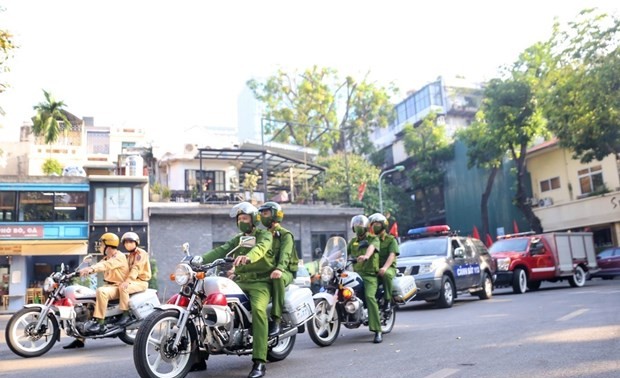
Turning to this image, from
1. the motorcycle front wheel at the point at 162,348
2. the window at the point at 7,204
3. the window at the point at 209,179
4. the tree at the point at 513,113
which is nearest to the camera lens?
the motorcycle front wheel at the point at 162,348

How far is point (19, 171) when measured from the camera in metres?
36.7

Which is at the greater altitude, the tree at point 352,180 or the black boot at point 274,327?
the tree at point 352,180

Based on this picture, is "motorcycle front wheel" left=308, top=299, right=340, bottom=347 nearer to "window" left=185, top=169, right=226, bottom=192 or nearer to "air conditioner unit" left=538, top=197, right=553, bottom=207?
"window" left=185, top=169, right=226, bottom=192

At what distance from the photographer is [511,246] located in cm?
1830

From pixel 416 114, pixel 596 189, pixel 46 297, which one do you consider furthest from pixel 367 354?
pixel 416 114

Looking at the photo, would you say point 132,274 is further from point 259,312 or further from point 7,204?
point 7,204

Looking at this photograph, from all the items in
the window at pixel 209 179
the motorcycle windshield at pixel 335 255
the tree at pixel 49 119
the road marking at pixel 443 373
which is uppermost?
the tree at pixel 49 119

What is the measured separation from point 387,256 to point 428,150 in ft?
113

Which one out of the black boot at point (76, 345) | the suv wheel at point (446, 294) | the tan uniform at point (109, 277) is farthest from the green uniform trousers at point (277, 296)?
the suv wheel at point (446, 294)

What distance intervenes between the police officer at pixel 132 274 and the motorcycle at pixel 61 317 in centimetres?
8

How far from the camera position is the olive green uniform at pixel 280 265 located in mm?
6387

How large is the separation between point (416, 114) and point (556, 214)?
1675 centimetres

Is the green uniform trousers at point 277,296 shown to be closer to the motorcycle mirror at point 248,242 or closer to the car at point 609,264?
the motorcycle mirror at point 248,242

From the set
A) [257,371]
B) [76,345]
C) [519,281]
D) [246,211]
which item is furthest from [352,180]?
[257,371]
